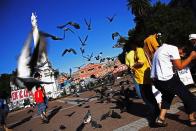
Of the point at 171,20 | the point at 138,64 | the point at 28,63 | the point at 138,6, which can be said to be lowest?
the point at 28,63

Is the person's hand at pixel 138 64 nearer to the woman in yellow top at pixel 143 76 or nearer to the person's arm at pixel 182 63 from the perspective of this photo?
the woman in yellow top at pixel 143 76

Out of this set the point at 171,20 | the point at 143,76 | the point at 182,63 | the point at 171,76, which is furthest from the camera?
the point at 171,20

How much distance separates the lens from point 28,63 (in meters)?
1.43

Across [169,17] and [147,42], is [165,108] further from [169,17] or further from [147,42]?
[169,17]

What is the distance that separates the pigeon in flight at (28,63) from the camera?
133 centimetres

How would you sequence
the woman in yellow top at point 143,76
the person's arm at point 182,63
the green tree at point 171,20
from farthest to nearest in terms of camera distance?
the green tree at point 171,20
the woman in yellow top at point 143,76
the person's arm at point 182,63

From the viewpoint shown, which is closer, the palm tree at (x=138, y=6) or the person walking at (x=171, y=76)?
the person walking at (x=171, y=76)

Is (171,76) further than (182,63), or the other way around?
(171,76)

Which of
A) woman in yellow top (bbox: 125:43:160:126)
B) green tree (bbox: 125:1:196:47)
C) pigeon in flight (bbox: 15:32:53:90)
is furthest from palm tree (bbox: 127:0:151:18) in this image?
pigeon in flight (bbox: 15:32:53:90)

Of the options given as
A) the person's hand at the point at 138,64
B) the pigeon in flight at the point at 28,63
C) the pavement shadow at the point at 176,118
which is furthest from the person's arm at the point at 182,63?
the pigeon in flight at the point at 28,63

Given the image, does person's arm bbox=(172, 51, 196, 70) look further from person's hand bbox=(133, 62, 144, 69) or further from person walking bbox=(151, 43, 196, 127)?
person's hand bbox=(133, 62, 144, 69)

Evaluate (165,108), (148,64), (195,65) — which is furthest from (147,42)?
(195,65)

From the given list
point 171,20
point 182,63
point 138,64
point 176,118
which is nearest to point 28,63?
point 182,63

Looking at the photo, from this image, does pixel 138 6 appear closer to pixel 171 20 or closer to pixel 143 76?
pixel 171 20
